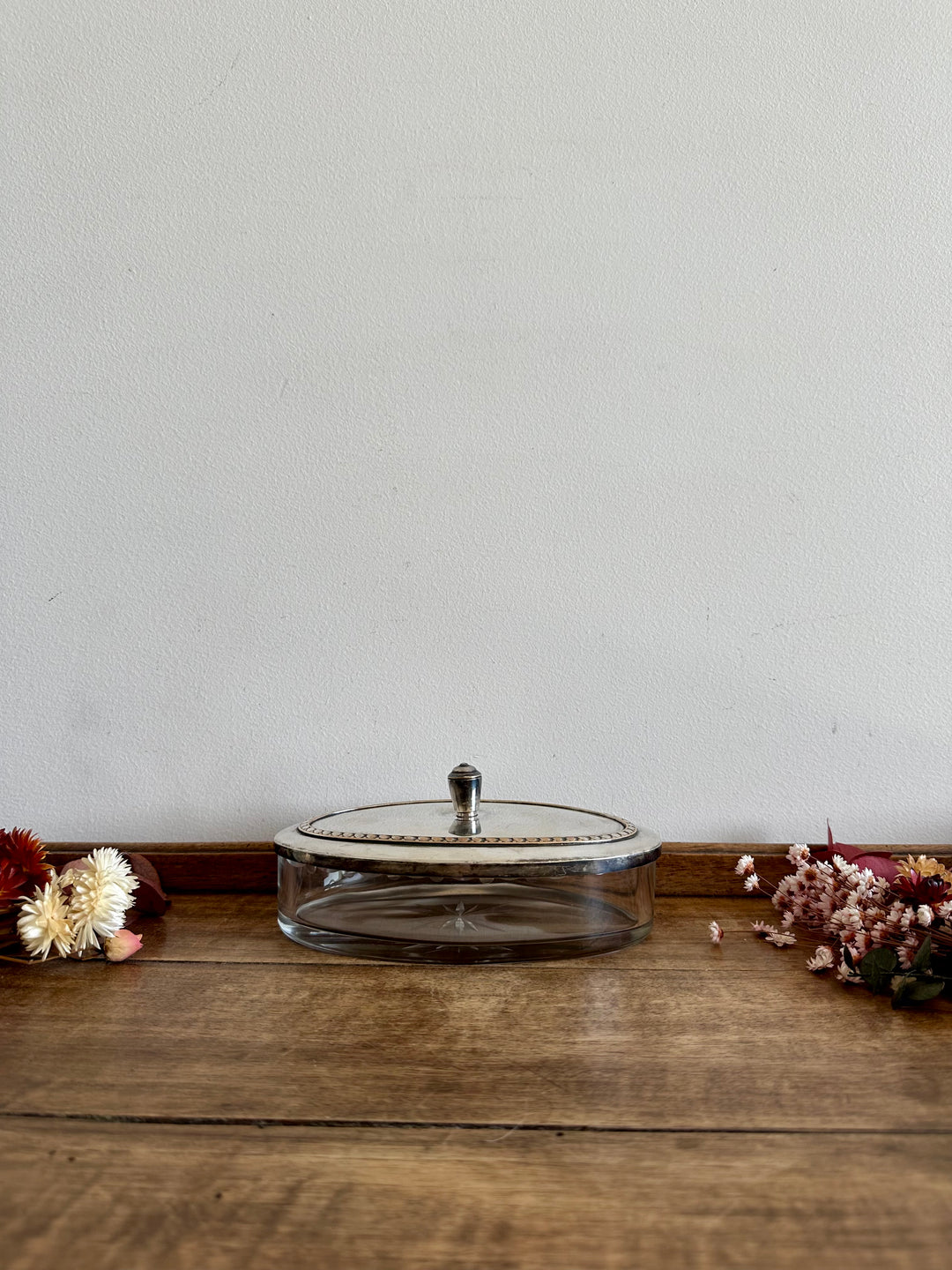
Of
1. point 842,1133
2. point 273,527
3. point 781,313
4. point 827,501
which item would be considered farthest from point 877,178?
point 842,1133

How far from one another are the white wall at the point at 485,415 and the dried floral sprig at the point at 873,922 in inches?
4.1

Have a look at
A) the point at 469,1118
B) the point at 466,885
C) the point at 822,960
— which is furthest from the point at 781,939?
the point at 469,1118

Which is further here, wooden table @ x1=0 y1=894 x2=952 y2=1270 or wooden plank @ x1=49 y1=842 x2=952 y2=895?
wooden plank @ x1=49 y1=842 x2=952 y2=895

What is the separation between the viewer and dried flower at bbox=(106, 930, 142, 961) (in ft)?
1.89

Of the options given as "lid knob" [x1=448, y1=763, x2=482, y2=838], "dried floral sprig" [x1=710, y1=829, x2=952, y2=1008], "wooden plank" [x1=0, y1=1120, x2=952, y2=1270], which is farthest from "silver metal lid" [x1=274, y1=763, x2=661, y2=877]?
"wooden plank" [x1=0, y1=1120, x2=952, y2=1270]

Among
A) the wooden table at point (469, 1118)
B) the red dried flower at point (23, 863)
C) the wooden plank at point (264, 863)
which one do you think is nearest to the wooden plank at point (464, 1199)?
the wooden table at point (469, 1118)

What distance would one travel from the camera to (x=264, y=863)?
2.42 feet

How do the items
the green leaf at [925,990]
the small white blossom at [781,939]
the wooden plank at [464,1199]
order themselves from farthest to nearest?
1. the small white blossom at [781,939]
2. the green leaf at [925,990]
3. the wooden plank at [464,1199]

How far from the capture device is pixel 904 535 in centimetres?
74

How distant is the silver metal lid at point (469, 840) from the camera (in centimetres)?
56

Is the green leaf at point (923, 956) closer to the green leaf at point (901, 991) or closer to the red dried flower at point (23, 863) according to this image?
the green leaf at point (901, 991)

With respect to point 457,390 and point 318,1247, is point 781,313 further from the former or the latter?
point 318,1247

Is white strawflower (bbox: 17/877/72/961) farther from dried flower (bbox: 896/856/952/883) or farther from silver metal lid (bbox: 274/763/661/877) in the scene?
dried flower (bbox: 896/856/952/883)

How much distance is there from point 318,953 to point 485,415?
43 centimetres
